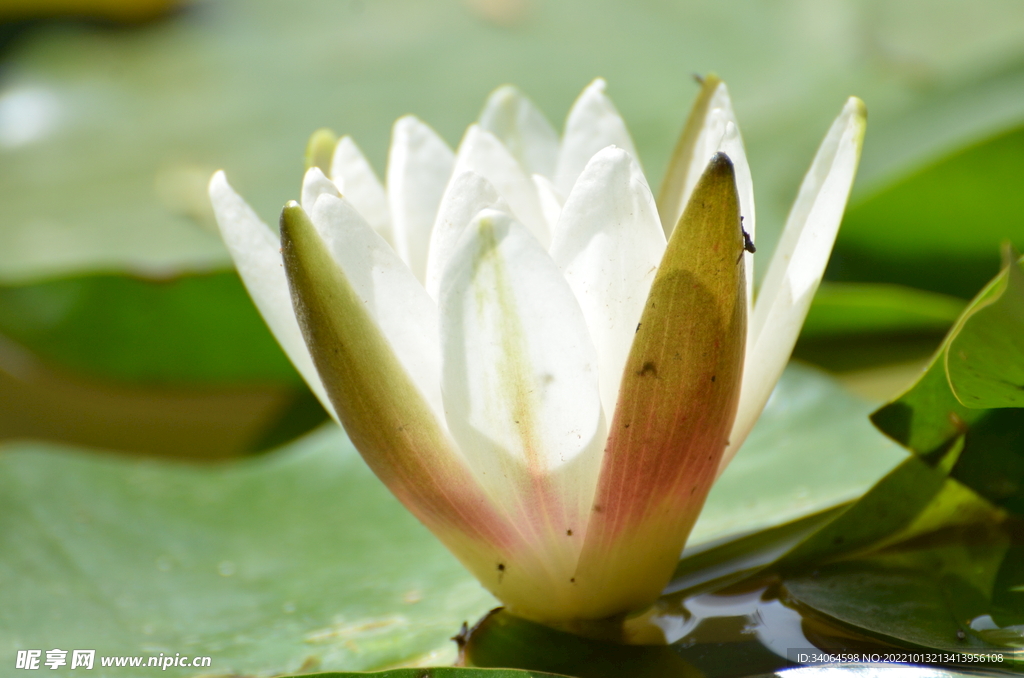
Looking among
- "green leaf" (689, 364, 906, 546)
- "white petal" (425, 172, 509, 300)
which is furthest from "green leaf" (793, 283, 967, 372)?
"white petal" (425, 172, 509, 300)

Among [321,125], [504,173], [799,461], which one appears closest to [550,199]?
[504,173]

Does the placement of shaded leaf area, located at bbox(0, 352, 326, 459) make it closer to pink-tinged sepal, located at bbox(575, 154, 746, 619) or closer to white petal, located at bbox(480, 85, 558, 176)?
white petal, located at bbox(480, 85, 558, 176)

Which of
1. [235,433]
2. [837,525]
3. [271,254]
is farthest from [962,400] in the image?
[235,433]

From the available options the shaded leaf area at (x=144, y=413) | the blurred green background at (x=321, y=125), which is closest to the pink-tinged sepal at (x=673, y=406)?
the blurred green background at (x=321, y=125)

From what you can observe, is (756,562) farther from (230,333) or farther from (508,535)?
(230,333)

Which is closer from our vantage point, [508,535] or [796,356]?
[508,535]

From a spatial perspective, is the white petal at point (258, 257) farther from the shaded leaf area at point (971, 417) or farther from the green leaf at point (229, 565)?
the shaded leaf area at point (971, 417)
